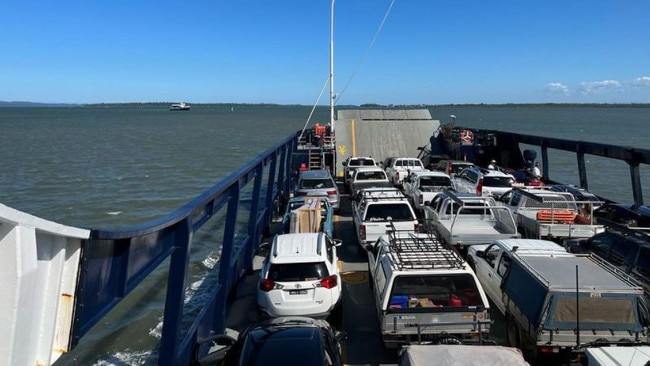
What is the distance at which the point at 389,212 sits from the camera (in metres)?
12.3

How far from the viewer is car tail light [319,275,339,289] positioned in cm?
816

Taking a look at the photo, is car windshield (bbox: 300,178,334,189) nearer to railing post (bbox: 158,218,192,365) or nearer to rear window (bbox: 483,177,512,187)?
rear window (bbox: 483,177,512,187)

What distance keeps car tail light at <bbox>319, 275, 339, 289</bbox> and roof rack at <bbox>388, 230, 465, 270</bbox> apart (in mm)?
1017

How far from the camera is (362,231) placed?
39.3 feet

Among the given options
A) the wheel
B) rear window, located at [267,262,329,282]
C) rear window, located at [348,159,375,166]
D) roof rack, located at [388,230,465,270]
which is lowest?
the wheel

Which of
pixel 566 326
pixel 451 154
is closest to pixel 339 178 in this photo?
pixel 451 154

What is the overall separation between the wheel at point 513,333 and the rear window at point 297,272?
9.47 feet

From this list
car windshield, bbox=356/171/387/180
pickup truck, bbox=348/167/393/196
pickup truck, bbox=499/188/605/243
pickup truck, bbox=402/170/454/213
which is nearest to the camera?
pickup truck, bbox=499/188/605/243

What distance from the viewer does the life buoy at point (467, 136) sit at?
30.0 m

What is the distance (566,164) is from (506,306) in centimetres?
4429

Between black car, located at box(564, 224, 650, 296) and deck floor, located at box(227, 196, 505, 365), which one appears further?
black car, located at box(564, 224, 650, 296)

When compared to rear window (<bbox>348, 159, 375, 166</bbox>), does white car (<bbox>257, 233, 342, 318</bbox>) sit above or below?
below

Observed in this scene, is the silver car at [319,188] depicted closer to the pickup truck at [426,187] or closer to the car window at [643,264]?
the pickup truck at [426,187]

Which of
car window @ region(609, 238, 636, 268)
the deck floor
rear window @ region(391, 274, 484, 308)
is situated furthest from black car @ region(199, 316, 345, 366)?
car window @ region(609, 238, 636, 268)
